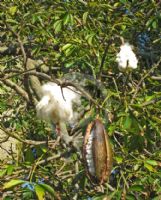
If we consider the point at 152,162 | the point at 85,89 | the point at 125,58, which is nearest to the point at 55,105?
the point at 85,89

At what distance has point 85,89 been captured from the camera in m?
2.74

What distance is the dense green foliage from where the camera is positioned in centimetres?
294

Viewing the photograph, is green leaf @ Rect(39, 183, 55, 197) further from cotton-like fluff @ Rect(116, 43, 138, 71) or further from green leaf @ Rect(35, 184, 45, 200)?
cotton-like fluff @ Rect(116, 43, 138, 71)

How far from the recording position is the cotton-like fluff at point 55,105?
2.84 m

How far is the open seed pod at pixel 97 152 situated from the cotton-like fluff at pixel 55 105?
15.0 inches

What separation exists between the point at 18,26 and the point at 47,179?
1639 millimetres

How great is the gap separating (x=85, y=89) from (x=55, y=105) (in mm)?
182

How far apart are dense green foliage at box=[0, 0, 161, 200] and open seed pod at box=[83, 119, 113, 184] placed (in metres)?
0.08

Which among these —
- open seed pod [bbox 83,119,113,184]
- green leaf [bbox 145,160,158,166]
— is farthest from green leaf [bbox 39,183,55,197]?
green leaf [bbox 145,160,158,166]

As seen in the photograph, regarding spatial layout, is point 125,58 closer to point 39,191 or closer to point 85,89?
point 85,89

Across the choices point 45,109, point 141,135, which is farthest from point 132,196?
point 45,109

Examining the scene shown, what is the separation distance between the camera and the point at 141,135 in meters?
3.17

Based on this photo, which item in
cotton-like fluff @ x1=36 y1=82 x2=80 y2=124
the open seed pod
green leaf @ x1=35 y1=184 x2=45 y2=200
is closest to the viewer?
the open seed pod

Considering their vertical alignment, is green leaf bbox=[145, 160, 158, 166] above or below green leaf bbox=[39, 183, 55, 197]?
above
